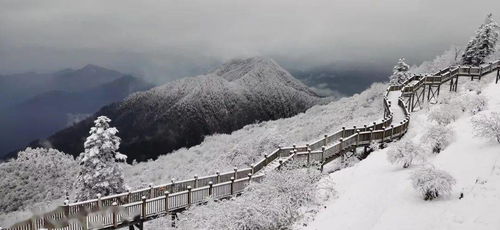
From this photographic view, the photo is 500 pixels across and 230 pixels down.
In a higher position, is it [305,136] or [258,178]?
[258,178]

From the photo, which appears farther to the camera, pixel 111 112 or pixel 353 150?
pixel 111 112

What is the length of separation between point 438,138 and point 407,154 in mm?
2428

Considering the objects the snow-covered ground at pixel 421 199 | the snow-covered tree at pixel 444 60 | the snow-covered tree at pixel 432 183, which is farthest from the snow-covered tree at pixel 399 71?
the snow-covered tree at pixel 432 183

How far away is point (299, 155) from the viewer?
82.0ft

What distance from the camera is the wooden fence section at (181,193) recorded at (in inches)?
728

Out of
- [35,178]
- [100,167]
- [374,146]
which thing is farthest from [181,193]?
[35,178]

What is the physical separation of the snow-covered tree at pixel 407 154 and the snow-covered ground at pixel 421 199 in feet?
1.13

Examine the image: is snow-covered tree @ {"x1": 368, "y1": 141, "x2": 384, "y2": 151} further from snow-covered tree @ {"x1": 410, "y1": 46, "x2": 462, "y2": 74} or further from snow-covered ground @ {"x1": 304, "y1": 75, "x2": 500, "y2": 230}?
snow-covered tree @ {"x1": 410, "y1": 46, "x2": 462, "y2": 74}

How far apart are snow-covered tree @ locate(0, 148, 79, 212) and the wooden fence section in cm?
5801

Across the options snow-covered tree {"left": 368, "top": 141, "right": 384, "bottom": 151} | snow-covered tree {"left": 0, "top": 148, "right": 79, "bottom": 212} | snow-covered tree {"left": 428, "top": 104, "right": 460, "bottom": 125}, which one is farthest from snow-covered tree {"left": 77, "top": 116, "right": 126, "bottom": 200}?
snow-covered tree {"left": 0, "top": 148, "right": 79, "bottom": 212}

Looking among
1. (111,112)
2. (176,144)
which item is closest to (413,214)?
(176,144)

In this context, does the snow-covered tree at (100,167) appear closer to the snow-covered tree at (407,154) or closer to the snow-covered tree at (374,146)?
the snow-covered tree at (374,146)

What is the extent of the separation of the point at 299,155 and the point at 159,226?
8.99 m

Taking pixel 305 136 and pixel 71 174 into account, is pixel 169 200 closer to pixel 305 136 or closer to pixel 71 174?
pixel 305 136
